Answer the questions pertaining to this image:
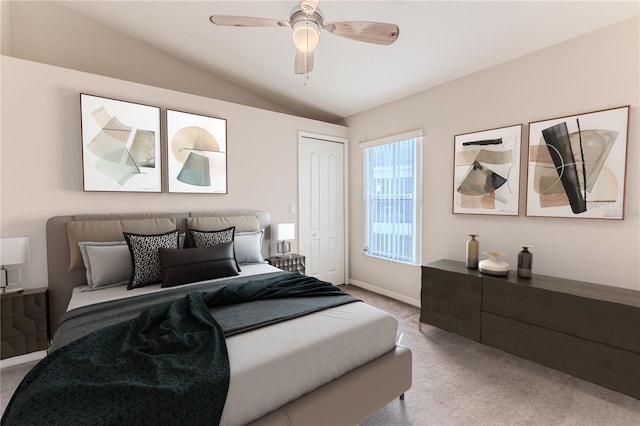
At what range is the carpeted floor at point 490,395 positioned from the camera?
1.75m

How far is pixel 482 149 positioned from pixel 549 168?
61 centimetres

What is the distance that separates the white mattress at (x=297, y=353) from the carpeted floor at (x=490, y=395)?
49cm

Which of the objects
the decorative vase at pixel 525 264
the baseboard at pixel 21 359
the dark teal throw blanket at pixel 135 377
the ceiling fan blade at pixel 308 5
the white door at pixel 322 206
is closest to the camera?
the dark teal throw blanket at pixel 135 377

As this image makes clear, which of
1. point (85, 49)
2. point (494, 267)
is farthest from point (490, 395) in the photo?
point (85, 49)

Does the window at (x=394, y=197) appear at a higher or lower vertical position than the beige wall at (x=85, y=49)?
lower

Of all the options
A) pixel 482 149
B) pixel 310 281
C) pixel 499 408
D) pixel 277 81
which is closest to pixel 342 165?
pixel 277 81

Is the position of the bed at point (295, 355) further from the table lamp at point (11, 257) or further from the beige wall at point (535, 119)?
the beige wall at point (535, 119)

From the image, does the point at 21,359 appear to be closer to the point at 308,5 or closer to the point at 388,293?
the point at 308,5

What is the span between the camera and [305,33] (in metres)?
1.77

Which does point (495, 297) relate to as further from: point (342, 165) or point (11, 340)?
point (11, 340)

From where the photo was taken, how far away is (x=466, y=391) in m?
2.00

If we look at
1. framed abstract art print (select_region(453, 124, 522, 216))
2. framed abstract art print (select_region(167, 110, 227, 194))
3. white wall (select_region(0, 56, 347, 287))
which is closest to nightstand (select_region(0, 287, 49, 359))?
white wall (select_region(0, 56, 347, 287))

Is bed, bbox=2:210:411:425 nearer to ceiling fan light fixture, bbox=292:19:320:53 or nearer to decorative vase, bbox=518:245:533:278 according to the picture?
decorative vase, bbox=518:245:533:278

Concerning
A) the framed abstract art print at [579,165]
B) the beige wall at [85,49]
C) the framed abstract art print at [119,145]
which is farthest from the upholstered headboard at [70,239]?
the framed abstract art print at [579,165]
